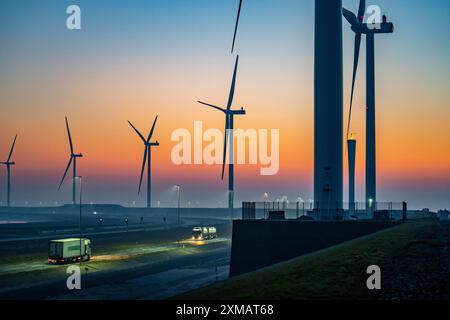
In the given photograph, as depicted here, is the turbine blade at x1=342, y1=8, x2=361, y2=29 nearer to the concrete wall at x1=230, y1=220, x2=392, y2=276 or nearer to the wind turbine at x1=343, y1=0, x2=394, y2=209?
the wind turbine at x1=343, y1=0, x2=394, y2=209

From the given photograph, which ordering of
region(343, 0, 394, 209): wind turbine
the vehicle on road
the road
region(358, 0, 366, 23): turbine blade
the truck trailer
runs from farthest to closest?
the vehicle on road → region(358, 0, 366, 23): turbine blade → region(343, 0, 394, 209): wind turbine → the truck trailer → the road

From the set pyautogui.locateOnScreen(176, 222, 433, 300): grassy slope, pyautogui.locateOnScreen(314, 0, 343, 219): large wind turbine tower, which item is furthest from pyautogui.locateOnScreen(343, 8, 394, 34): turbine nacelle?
pyautogui.locateOnScreen(176, 222, 433, 300): grassy slope

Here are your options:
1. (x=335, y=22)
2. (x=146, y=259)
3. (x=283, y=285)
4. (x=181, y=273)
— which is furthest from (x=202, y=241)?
(x=283, y=285)

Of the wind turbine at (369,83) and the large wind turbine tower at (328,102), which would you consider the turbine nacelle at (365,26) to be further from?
the large wind turbine tower at (328,102)

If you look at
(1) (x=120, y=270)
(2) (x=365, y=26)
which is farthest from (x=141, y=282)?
(2) (x=365, y=26)

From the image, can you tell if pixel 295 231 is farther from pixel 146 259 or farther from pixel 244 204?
pixel 146 259

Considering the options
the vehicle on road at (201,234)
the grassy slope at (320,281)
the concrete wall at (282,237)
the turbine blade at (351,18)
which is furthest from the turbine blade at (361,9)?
A: the grassy slope at (320,281)
